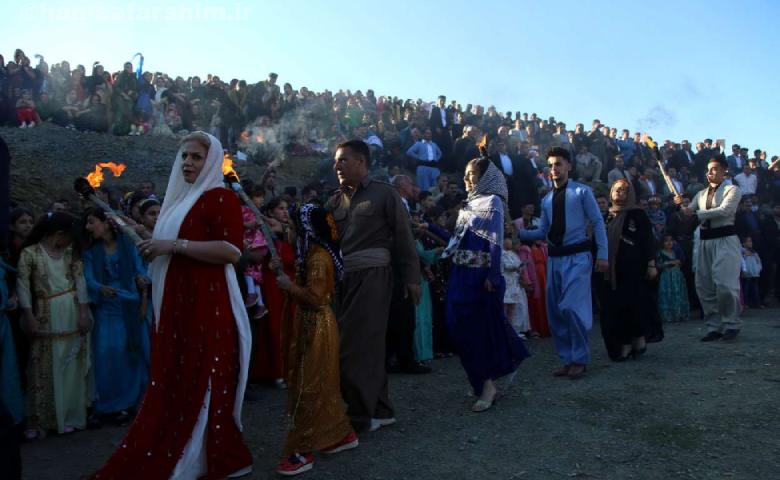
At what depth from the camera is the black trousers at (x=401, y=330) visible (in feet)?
22.6

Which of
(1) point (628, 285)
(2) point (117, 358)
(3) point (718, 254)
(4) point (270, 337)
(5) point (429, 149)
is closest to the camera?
(2) point (117, 358)

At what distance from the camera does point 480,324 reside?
5.47 metres

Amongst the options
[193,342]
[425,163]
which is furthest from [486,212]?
[425,163]

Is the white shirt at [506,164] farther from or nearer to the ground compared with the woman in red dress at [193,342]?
farther from the ground

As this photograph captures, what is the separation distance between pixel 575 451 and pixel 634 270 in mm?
3462

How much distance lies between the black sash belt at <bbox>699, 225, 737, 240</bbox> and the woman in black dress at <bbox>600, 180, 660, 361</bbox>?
4.57 feet

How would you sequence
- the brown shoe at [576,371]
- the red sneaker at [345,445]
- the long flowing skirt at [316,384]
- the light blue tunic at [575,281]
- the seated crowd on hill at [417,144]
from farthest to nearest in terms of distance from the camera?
the seated crowd on hill at [417,144] → the brown shoe at [576,371] → the light blue tunic at [575,281] → the red sneaker at [345,445] → the long flowing skirt at [316,384]

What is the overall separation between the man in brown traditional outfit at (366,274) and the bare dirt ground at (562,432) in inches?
Answer: 13.9

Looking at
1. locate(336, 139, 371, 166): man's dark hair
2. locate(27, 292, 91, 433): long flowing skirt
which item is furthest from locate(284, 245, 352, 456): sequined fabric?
locate(27, 292, 91, 433): long flowing skirt

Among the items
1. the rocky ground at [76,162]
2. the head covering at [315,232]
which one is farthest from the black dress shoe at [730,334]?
the rocky ground at [76,162]

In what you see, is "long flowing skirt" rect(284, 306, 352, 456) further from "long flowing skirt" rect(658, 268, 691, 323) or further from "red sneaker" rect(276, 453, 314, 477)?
"long flowing skirt" rect(658, 268, 691, 323)

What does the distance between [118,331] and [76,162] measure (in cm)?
697

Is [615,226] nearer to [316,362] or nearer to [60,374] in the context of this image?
[316,362]

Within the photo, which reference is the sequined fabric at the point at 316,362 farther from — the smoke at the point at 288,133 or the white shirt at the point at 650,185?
the white shirt at the point at 650,185
